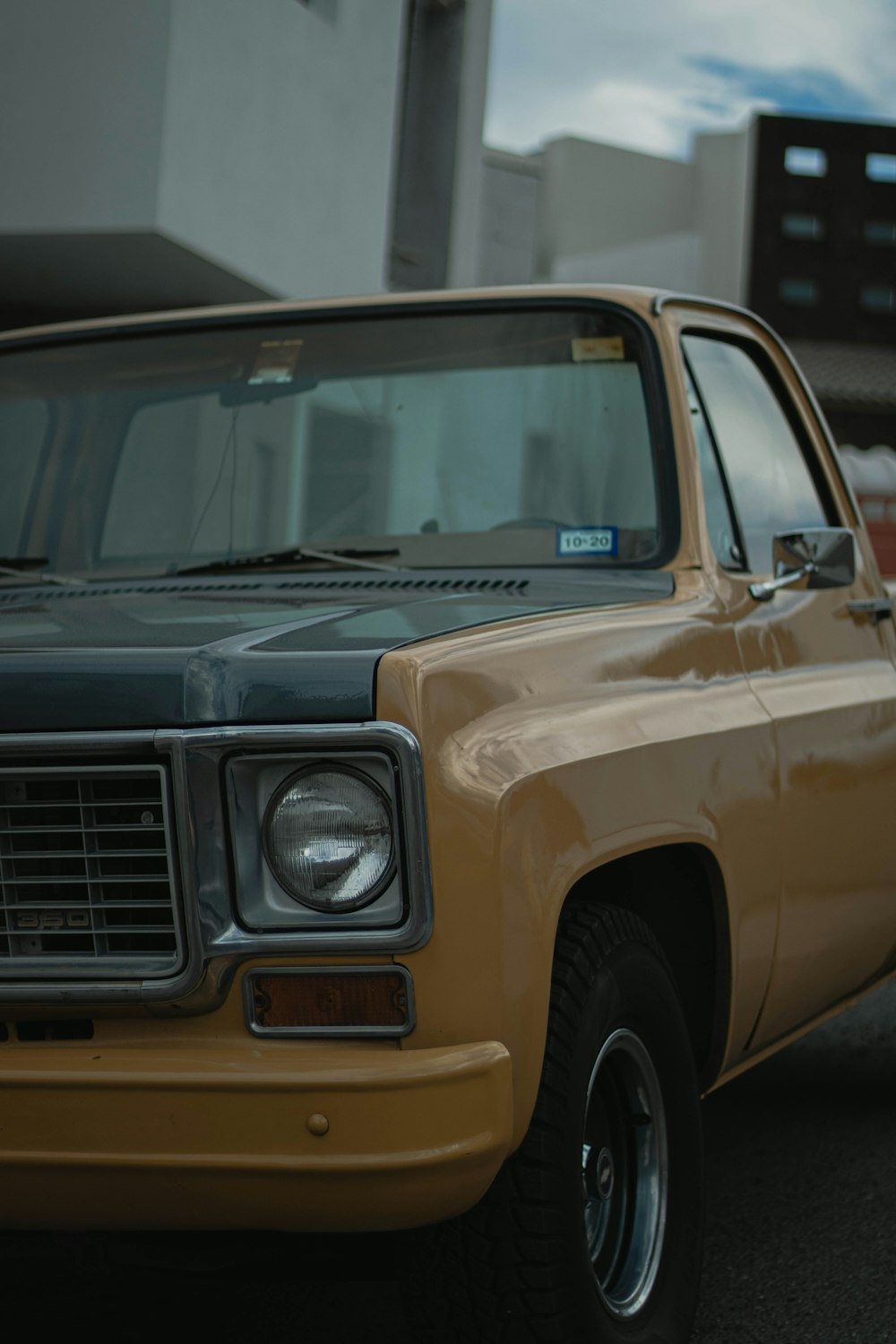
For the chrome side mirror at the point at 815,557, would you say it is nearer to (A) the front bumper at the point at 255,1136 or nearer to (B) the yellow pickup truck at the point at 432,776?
(B) the yellow pickup truck at the point at 432,776

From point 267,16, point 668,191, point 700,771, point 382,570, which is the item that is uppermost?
point 668,191

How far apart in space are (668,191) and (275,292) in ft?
134

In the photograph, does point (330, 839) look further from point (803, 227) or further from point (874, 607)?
point (803, 227)

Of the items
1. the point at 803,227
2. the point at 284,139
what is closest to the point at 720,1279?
the point at 284,139

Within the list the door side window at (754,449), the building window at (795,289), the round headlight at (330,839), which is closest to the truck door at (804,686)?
the door side window at (754,449)

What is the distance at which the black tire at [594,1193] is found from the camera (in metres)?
2.30

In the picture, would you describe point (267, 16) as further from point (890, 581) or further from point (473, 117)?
point (890, 581)

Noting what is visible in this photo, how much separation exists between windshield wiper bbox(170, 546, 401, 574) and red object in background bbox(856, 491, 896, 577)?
853 inches

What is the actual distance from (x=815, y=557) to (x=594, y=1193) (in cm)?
150

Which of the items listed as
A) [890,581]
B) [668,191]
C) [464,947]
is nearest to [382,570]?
[464,947]

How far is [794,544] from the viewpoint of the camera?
363 centimetres

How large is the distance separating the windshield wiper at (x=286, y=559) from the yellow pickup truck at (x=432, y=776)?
0.04ft

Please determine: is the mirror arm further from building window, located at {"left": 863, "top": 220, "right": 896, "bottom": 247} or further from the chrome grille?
building window, located at {"left": 863, "top": 220, "right": 896, "bottom": 247}

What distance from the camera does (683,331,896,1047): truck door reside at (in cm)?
339
